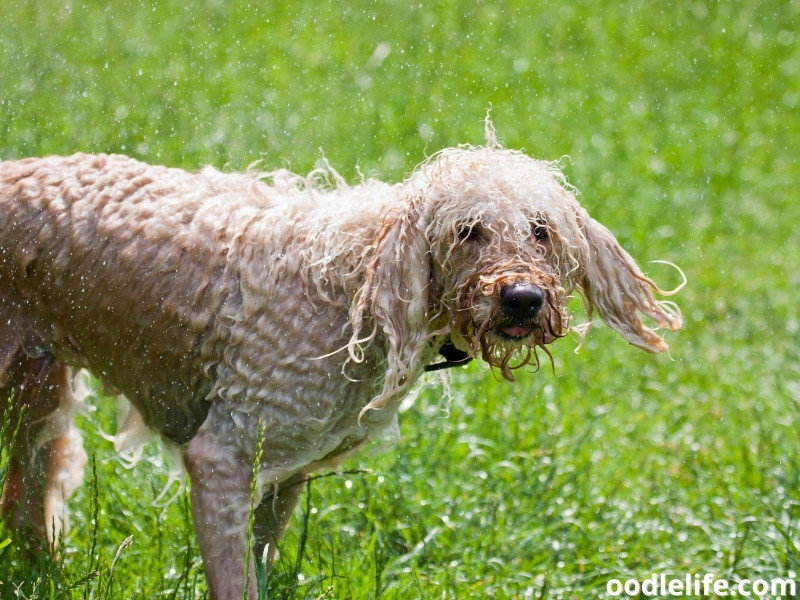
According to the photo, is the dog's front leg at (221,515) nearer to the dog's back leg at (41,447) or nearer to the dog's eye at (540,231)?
the dog's back leg at (41,447)

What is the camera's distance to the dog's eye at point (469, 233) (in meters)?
3.63

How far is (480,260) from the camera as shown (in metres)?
3.58

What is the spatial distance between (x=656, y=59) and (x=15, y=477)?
Answer: 23.7 feet

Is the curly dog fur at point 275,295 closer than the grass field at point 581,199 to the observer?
Yes

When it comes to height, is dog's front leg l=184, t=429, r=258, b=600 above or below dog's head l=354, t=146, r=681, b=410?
below

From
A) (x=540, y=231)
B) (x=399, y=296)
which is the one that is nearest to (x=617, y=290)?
(x=540, y=231)

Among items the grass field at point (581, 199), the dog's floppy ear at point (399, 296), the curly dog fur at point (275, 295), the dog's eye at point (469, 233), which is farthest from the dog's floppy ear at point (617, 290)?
the grass field at point (581, 199)

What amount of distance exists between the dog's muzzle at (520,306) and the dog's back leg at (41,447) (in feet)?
5.72

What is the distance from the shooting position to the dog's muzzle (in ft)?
11.3

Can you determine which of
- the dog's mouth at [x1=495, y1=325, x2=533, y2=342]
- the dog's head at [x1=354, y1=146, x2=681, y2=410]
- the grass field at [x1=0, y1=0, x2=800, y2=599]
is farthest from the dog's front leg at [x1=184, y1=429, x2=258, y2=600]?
the dog's mouth at [x1=495, y1=325, x2=533, y2=342]

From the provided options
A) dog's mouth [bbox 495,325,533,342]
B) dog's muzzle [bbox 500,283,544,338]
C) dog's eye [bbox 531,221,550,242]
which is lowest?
dog's mouth [bbox 495,325,533,342]

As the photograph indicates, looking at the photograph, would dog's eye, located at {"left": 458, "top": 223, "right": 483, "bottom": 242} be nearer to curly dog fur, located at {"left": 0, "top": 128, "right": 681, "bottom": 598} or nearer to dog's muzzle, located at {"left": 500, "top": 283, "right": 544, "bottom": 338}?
curly dog fur, located at {"left": 0, "top": 128, "right": 681, "bottom": 598}

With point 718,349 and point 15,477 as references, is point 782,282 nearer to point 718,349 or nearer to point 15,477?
point 718,349

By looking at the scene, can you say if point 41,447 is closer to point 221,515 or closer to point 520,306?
point 221,515
